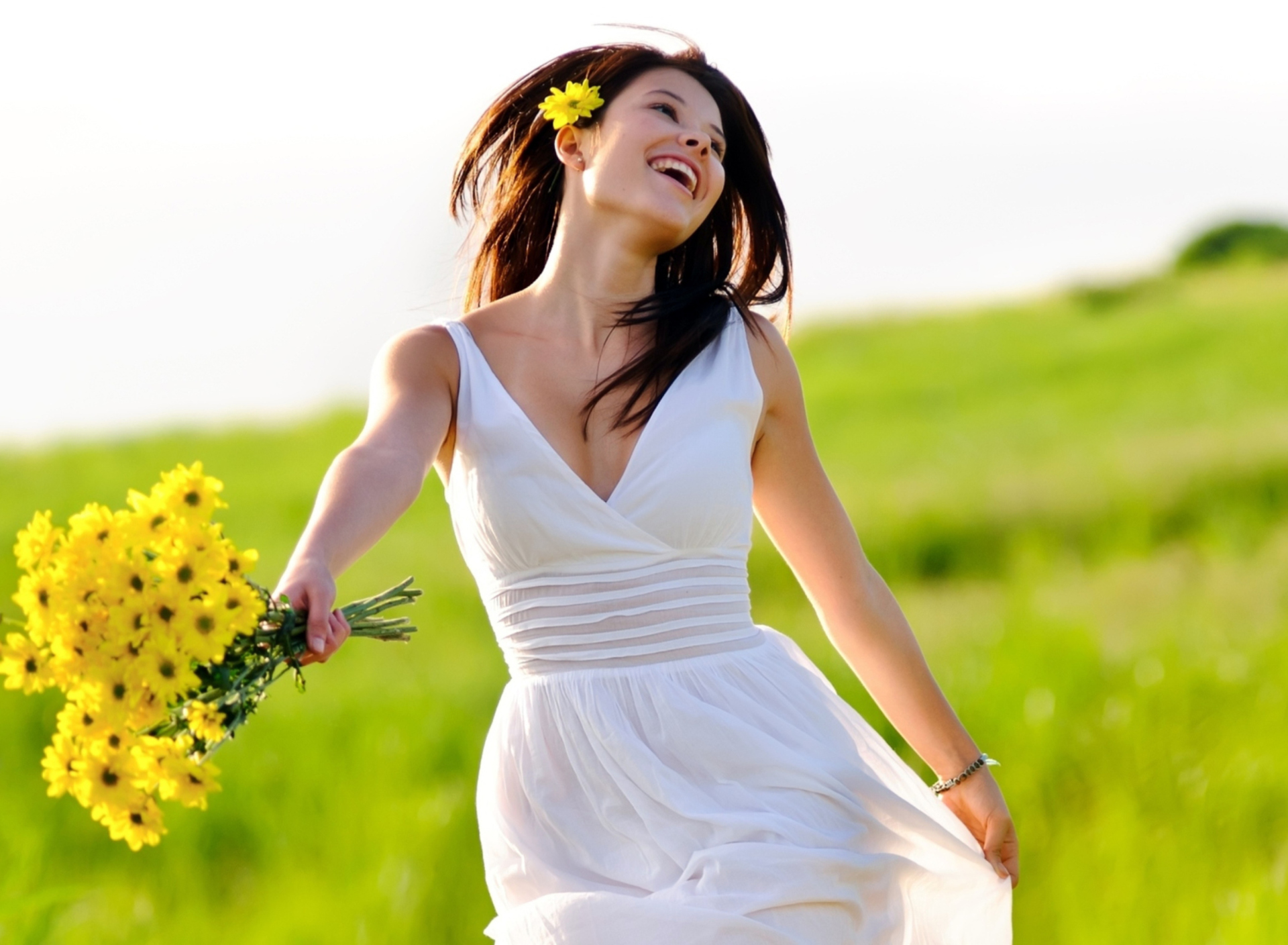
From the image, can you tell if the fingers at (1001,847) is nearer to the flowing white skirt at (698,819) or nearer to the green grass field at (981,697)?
the flowing white skirt at (698,819)

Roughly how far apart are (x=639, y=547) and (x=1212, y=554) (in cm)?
793

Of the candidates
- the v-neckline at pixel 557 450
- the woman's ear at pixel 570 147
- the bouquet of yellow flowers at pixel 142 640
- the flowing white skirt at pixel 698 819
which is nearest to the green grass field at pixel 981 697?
the flowing white skirt at pixel 698 819

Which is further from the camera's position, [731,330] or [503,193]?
[503,193]

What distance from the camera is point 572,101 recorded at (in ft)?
8.35

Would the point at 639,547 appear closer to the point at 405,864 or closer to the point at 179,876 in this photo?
the point at 405,864

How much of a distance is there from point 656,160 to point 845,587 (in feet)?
2.60

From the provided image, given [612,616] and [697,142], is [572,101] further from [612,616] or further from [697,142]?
[612,616]

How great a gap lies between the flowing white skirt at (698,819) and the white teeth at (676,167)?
0.78 meters

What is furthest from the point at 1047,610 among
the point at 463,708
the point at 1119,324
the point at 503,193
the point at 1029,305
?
the point at 1029,305

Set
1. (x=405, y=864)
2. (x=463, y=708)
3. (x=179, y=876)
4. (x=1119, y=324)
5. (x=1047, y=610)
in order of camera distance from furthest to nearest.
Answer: (x=1119, y=324) → (x=1047, y=610) → (x=463, y=708) → (x=179, y=876) → (x=405, y=864)

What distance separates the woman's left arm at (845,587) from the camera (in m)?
2.49

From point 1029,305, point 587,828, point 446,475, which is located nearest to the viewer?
point 587,828

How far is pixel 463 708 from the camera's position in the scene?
6.74 meters

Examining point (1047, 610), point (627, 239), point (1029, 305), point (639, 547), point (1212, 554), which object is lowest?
point (1029, 305)
